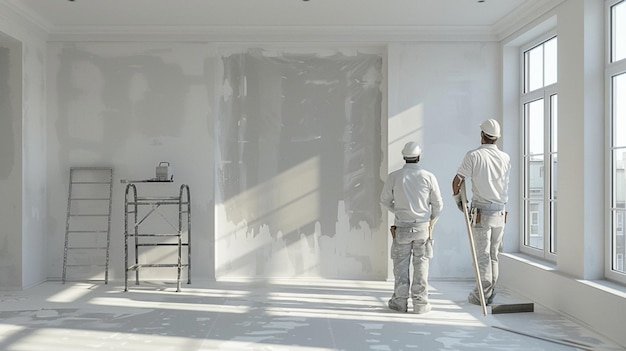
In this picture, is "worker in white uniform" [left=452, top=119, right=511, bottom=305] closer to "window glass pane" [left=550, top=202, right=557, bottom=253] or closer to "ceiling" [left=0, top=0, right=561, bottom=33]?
"window glass pane" [left=550, top=202, right=557, bottom=253]

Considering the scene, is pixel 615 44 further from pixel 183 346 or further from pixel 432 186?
pixel 183 346

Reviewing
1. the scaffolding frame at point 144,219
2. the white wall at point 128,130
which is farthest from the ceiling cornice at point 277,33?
the scaffolding frame at point 144,219

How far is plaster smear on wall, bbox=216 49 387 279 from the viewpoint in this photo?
7312 mm

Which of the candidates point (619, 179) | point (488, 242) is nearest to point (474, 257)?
point (488, 242)

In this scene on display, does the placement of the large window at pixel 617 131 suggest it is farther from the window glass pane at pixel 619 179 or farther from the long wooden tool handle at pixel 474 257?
the long wooden tool handle at pixel 474 257

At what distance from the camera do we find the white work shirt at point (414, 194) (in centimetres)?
526

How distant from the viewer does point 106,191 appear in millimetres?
7191

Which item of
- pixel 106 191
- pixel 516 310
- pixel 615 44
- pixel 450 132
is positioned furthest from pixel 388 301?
pixel 106 191

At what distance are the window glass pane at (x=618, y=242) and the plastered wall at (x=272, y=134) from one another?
2.32m

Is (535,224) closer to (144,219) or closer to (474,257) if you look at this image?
(474,257)

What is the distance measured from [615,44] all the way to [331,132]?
336cm

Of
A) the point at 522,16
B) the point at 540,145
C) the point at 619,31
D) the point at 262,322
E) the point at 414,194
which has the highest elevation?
the point at 522,16

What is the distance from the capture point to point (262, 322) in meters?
5.04

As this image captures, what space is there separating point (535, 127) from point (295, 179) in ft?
9.41
